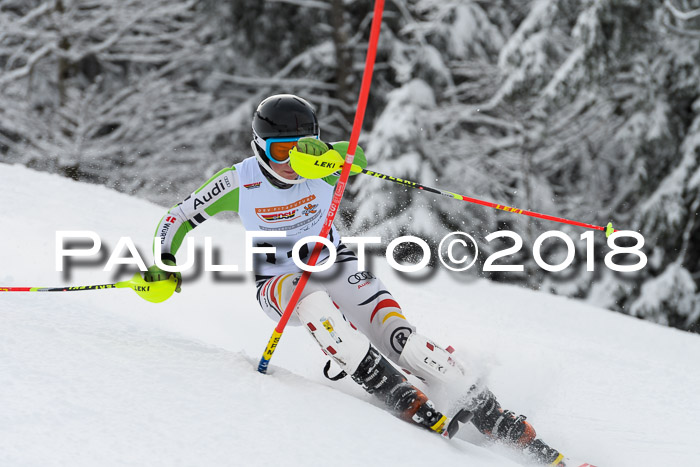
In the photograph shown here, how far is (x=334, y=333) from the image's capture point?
2871mm

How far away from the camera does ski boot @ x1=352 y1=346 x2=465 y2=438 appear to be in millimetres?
2719

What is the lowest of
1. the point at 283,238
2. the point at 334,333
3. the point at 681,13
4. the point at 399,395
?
the point at 399,395

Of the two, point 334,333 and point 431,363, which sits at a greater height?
point 334,333

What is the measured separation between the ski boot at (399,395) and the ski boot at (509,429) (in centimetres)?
22

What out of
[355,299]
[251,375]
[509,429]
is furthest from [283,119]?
[509,429]

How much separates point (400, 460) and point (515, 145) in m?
10.8

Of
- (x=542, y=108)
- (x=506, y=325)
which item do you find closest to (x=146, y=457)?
(x=506, y=325)

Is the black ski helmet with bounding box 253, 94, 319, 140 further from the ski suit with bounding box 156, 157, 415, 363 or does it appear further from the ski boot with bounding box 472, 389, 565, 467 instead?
the ski boot with bounding box 472, 389, 565, 467

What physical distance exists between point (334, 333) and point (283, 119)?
0.91m

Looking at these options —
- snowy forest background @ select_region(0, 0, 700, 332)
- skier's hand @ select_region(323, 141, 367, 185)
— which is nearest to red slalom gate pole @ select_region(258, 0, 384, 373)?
skier's hand @ select_region(323, 141, 367, 185)

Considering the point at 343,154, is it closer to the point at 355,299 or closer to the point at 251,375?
the point at 355,299

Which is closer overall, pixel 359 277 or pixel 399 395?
pixel 399 395

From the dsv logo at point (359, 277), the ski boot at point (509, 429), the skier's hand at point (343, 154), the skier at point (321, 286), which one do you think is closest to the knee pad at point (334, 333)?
the skier at point (321, 286)

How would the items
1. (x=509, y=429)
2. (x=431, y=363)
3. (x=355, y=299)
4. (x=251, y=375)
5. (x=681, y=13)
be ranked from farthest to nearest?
(x=681, y=13) < (x=355, y=299) < (x=431, y=363) < (x=509, y=429) < (x=251, y=375)
